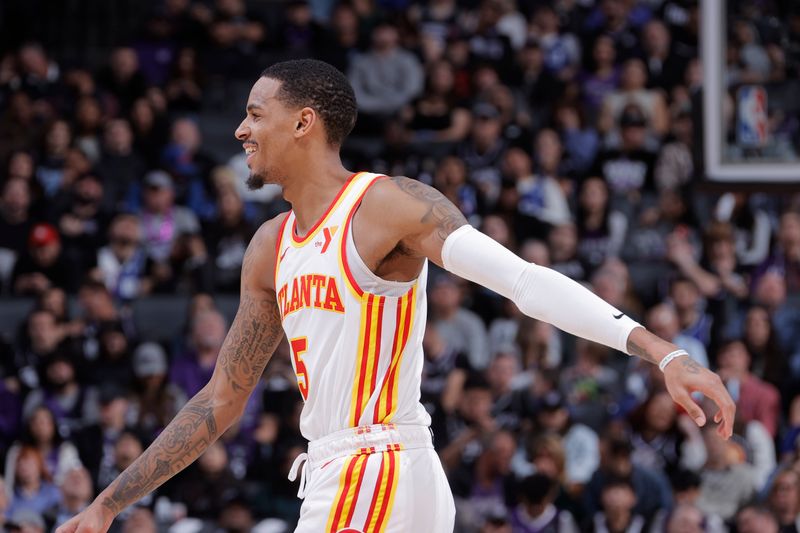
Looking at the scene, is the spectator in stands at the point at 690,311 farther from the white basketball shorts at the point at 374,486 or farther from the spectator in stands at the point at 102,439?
the white basketball shorts at the point at 374,486

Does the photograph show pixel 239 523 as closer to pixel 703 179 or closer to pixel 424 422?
pixel 703 179

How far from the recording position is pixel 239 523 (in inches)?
374

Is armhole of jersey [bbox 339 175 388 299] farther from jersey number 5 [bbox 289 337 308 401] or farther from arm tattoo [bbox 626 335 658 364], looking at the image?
arm tattoo [bbox 626 335 658 364]

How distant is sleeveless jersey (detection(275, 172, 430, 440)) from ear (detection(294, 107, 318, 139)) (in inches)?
9.5

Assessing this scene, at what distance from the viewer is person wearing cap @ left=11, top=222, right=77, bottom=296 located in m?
11.9

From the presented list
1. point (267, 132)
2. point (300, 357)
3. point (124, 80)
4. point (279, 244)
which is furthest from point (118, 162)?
point (300, 357)

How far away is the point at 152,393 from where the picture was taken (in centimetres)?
1074

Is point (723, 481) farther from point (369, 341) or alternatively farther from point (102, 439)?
point (369, 341)

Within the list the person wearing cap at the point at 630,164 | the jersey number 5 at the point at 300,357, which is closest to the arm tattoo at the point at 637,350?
the jersey number 5 at the point at 300,357

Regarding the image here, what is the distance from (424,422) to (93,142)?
966cm

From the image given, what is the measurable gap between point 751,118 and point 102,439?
17.2 feet

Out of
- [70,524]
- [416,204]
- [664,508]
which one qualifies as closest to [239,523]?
[664,508]

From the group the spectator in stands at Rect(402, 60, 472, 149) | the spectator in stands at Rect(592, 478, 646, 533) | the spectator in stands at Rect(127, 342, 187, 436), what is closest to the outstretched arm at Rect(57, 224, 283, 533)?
the spectator in stands at Rect(592, 478, 646, 533)

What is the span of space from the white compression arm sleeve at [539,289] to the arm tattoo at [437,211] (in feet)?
0.13
